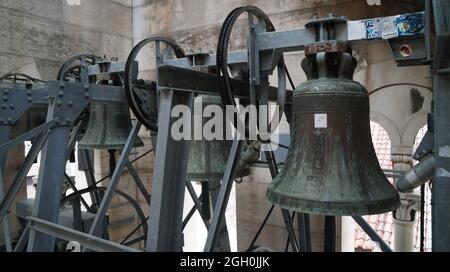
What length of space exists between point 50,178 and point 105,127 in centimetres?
99

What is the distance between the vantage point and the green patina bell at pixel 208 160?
2.44 meters

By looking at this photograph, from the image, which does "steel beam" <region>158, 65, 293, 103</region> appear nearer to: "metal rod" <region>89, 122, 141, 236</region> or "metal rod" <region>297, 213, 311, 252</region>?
"metal rod" <region>89, 122, 141, 236</region>

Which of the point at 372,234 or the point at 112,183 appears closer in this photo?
the point at 112,183

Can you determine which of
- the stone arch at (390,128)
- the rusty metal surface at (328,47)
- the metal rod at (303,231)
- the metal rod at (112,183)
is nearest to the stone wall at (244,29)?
the stone arch at (390,128)

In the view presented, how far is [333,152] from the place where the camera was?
1.57 meters

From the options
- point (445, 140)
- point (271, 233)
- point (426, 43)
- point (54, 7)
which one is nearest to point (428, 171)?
point (445, 140)

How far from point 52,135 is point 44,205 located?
0.47 m

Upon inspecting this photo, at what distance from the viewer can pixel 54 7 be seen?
197 inches

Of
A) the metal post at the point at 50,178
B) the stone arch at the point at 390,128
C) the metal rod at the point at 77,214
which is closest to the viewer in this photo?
the metal post at the point at 50,178

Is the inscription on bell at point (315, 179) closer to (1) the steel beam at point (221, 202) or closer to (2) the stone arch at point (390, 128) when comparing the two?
(1) the steel beam at point (221, 202)

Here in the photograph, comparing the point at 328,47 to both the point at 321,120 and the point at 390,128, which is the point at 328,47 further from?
the point at 390,128

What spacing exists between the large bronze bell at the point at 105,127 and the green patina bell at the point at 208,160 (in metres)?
1.09

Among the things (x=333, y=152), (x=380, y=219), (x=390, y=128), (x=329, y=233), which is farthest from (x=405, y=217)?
(x=380, y=219)
